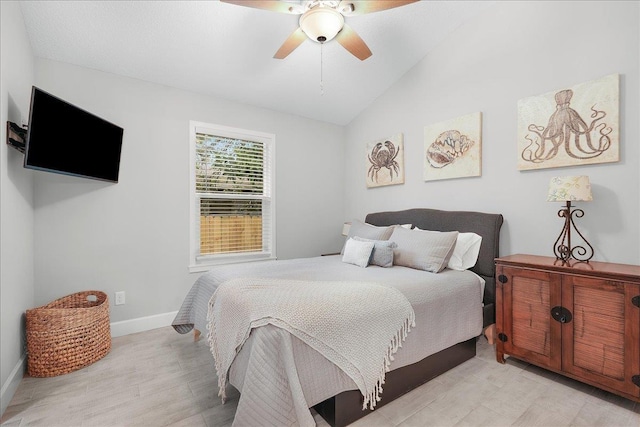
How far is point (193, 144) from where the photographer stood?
3.39 meters

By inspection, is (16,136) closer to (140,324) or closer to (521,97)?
(140,324)

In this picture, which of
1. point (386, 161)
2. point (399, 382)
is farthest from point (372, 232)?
point (399, 382)

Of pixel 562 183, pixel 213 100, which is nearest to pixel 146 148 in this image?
pixel 213 100

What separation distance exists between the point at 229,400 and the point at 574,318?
229cm

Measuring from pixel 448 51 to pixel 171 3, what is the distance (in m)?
2.73

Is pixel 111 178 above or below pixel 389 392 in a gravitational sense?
above

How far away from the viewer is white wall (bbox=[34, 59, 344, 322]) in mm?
2695

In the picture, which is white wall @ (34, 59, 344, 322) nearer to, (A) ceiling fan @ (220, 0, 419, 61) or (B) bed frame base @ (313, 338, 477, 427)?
(A) ceiling fan @ (220, 0, 419, 61)

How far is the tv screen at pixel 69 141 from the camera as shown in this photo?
200 centimetres

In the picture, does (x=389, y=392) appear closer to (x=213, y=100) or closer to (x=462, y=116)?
(x=462, y=116)

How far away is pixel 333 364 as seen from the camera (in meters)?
1.54

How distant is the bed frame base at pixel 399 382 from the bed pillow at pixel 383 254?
0.84 meters

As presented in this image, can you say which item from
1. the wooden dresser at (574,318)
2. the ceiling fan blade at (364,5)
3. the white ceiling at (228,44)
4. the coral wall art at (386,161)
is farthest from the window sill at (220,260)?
the ceiling fan blade at (364,5)

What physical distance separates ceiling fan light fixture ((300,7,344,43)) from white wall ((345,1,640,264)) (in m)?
1.70
